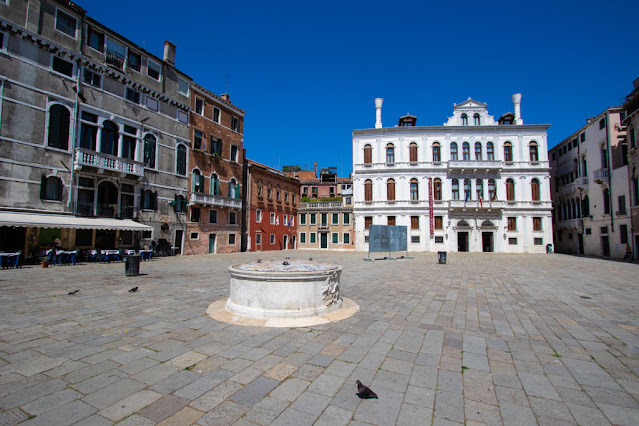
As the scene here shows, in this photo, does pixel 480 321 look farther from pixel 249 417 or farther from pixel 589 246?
pixel 589 246

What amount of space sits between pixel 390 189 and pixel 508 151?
1367cm

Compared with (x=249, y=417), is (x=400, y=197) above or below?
above

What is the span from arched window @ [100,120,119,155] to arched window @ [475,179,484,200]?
34.1 m

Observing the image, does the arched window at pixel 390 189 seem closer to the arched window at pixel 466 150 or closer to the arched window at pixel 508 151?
the arched window at pixel 466 150

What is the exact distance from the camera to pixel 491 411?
9.43 feet

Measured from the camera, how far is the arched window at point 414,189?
33812 mm

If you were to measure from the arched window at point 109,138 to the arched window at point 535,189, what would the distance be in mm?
39297

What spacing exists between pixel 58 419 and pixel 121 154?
22423mm

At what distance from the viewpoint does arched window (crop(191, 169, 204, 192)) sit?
26.9 m

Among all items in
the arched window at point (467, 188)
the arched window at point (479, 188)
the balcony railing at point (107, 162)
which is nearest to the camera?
the balcony railing at point (107, 162)

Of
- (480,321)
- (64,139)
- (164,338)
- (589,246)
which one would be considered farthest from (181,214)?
(589,246)

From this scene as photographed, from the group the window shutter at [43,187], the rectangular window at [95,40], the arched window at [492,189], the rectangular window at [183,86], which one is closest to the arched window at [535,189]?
the arched window at [492,189]

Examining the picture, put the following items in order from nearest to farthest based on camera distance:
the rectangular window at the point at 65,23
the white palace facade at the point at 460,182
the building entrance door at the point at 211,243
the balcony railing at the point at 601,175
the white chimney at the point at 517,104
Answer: the rectangular window at the point at 65,23, the balcony railing at the point at 601,175, the building entrance door at the point at 211,243, the white palace facade at the point at 460,182, the white chimney at the point at 517,104

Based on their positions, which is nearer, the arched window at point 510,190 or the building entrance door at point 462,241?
the arched window at point 510,190
